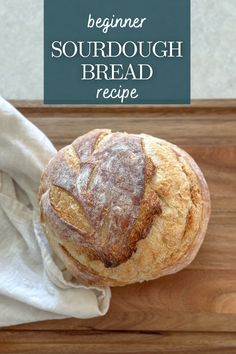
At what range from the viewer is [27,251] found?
109cm

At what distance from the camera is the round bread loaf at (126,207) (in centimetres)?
92

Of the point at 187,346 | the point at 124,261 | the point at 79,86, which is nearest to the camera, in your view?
the point at 124,261

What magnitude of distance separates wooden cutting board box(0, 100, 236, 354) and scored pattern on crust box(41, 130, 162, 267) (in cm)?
19

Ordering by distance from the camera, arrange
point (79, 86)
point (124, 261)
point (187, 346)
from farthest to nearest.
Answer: point (79, 86) < point (187, 346) < point (124, 261)

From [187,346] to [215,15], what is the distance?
0.74 m

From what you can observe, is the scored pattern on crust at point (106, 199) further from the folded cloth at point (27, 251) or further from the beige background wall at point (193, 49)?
the beige background wall at point (193, 49)

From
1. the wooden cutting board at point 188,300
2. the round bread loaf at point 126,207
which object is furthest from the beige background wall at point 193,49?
the round bread loaf at point 126,207

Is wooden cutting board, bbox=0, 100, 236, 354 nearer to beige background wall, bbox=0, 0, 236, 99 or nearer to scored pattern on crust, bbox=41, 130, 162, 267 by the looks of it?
beige background wall, bbox=0, 0, 236, 99

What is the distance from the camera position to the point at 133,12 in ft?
3.92

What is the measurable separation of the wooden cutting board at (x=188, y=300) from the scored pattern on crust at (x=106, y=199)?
0.19 metres

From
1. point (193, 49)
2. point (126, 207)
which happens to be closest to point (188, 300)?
point (126, 207)

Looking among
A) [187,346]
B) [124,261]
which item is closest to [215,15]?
[124,261]

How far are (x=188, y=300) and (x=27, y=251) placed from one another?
1.15ft

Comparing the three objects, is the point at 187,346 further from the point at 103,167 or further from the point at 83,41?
the point at 83,41
